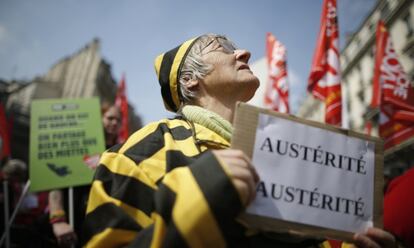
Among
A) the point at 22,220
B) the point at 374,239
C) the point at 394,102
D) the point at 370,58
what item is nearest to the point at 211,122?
the point at 374,239

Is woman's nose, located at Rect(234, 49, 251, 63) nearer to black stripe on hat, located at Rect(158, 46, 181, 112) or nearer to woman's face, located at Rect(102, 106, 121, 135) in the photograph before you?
black stripe on hat, located at Rect(158, 46, 181, 112)

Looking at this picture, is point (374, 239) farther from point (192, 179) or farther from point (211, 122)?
point (211, 122)

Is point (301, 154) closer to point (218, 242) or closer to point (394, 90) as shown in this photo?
point (218, 242)

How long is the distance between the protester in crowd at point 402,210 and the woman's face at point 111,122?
3.06 meters

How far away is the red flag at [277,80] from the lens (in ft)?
15.4

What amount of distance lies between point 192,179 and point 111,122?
3.26 meters

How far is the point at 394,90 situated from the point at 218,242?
4765mm

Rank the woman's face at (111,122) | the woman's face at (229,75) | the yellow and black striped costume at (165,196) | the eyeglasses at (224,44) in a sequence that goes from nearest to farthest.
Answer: the yellow and black striped costume at (165,196) < the woman's face at (229,75) < the eyeglasses at (224,44) < the woman's face at (111,122)

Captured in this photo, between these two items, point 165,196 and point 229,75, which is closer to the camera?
point 165,196

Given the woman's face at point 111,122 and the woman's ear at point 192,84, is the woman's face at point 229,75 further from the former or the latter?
the woman's face at point 111,122

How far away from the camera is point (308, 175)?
0.95 m

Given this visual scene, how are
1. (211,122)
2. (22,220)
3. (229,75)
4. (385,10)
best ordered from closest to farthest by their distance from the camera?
(211,122) < (229,75) < (22,220) < (385,10)

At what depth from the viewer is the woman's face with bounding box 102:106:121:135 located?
382 centimetres

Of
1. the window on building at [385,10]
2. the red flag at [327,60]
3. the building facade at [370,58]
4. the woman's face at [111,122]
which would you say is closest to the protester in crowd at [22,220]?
the woman's face at [111,122]
